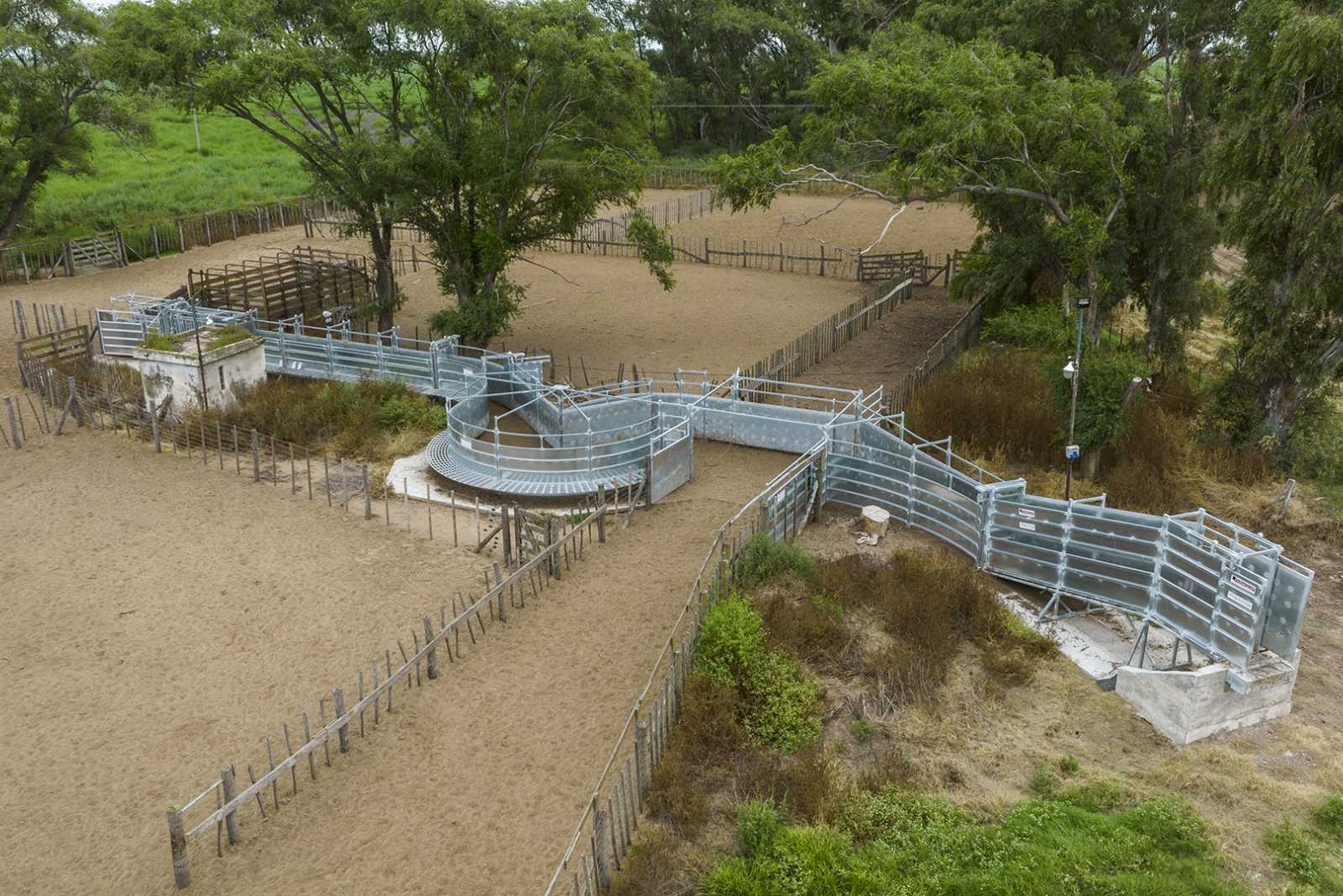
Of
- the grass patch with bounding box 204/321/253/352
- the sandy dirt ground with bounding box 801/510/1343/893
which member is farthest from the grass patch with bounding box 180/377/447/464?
the sandy dirt ground with bounding box 801/510/1343/893

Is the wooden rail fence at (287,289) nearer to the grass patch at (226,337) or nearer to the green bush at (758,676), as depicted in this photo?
the grass patch at (226,337)

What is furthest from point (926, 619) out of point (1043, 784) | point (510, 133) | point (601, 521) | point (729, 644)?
point (510, 133)

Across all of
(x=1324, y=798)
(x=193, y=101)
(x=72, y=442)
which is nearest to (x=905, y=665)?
(x=1324, y=798)

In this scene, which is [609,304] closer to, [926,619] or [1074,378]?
[1074,378]

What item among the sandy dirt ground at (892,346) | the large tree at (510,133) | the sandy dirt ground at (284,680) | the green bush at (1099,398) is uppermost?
the large tree at (510,133)

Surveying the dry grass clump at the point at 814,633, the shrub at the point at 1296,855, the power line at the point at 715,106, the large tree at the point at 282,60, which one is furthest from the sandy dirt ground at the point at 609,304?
the power line at the point at 715,106
